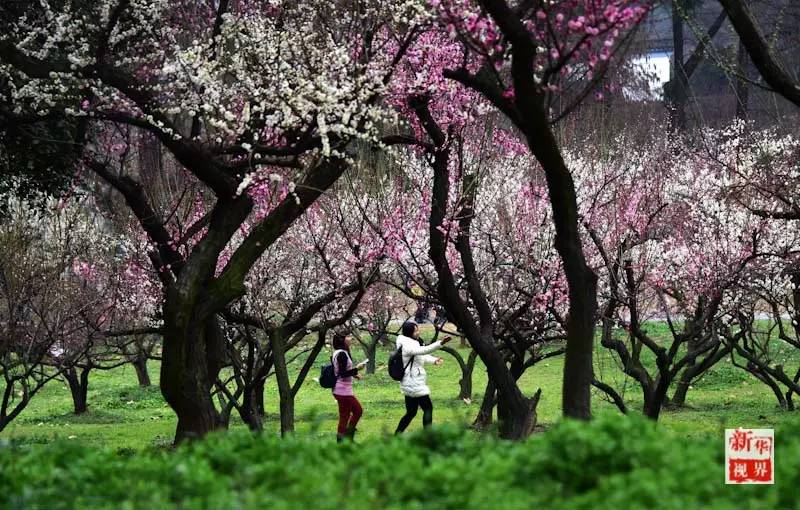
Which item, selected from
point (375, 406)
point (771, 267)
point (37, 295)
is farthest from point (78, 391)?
point (771, 267)

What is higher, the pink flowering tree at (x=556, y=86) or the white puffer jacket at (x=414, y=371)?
the pink flowering tree at (x=556, y=86)

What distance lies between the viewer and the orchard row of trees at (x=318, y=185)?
27.6ft

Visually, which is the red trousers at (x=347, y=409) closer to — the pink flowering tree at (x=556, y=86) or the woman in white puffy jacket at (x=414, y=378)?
the woman in white puffy jacket at (x=414, y=378)

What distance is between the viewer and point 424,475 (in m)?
4.87

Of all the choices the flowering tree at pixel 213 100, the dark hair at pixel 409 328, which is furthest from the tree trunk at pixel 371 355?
the flowering tree at pixel 213 100

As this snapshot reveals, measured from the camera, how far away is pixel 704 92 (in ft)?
163

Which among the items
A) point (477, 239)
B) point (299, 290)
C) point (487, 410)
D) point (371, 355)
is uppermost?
point (477, 239)

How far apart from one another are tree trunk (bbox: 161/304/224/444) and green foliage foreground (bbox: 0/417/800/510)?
4469 millimetres

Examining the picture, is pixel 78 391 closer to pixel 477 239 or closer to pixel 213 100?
pixel 477 239

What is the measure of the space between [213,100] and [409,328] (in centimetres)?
420

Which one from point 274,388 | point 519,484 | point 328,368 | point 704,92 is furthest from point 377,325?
point 704,92

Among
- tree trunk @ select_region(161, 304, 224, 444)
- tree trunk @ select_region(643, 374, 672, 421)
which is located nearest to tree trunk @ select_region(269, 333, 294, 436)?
tree trunk @ select_region(161, 304, 224, 444)

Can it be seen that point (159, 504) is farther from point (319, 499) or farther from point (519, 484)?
point (519, 484)

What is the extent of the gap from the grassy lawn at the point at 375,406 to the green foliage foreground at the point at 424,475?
30.4 ft
